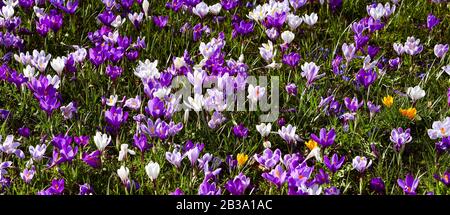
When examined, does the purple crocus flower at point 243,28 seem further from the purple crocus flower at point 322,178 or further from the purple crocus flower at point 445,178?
the purple crocus flower at point 445,178

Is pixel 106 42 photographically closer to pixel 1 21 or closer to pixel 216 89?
pixel 1 21

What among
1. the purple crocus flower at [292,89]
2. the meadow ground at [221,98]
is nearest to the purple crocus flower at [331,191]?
the meadow ground at [221,98]

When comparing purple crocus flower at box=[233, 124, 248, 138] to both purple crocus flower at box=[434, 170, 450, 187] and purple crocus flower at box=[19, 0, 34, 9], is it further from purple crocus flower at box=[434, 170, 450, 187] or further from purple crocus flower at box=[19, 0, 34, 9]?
purple crocus flower at box=[19, 0, 34, 9]

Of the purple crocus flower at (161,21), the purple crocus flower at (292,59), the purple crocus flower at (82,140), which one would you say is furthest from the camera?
the purple crocus flower at (161,21)

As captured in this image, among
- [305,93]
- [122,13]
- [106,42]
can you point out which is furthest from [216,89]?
[122,13]

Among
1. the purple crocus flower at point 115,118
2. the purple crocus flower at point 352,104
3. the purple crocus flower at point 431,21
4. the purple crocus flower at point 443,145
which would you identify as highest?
the purple crocus flower at point 431,21
